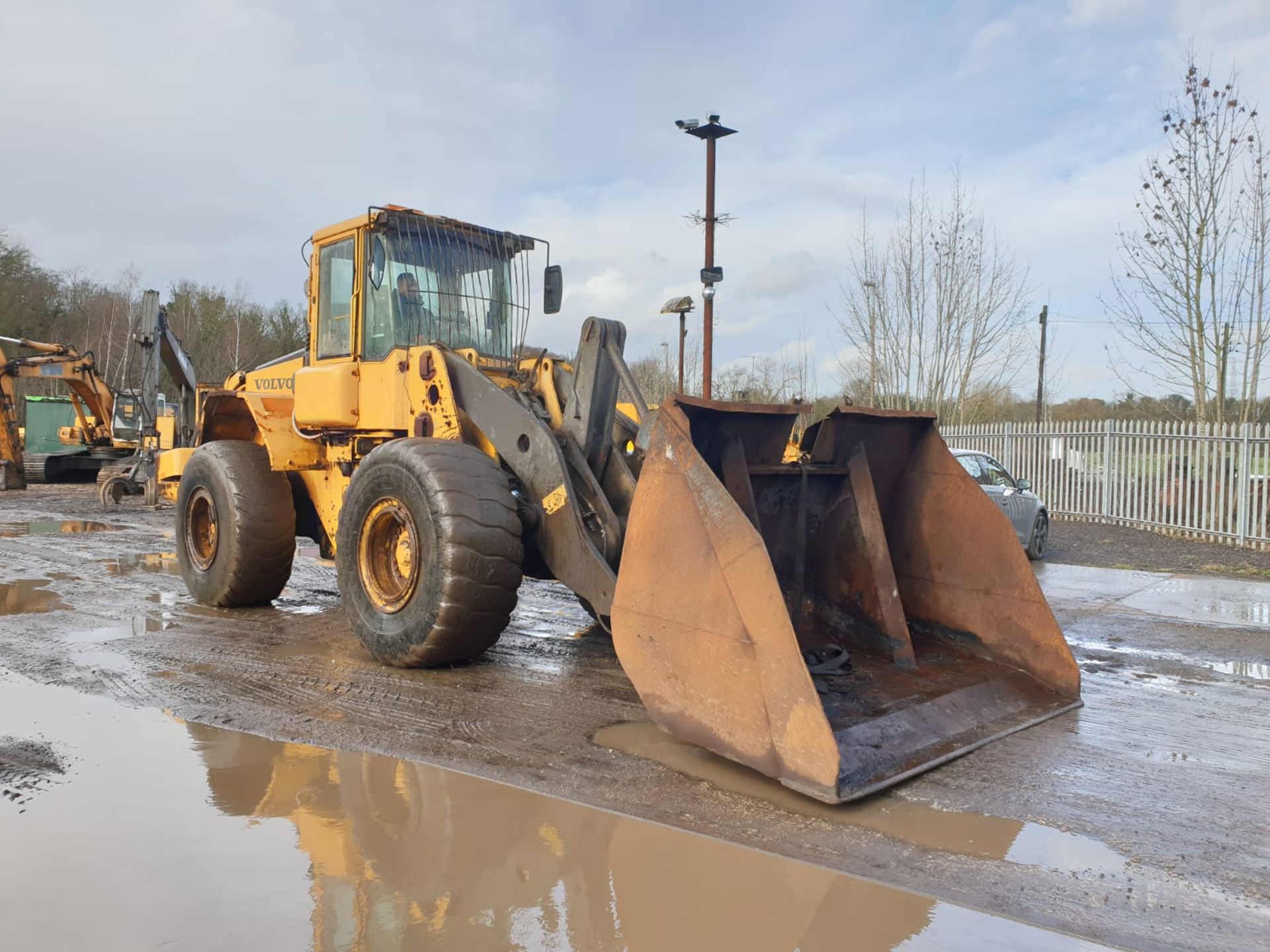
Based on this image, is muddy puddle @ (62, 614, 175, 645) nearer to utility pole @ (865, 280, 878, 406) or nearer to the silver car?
the silver car

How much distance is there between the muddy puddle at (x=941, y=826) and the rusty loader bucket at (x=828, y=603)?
0.28 ft

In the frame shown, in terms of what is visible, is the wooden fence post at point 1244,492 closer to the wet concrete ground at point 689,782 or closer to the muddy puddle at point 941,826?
the wet concrete ground at point 689,782

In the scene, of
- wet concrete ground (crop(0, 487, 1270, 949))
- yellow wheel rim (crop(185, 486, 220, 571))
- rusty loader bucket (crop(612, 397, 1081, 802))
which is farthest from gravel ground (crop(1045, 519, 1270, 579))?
yellow wheel rim (crop(185, 486, 220, 571))

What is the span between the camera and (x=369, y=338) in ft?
23.5

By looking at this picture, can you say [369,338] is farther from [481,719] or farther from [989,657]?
[989,657]

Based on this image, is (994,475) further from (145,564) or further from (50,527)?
(50,527)

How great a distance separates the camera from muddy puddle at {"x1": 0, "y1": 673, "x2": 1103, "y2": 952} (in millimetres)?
2936

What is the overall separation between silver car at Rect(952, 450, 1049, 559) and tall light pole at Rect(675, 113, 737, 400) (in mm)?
4082

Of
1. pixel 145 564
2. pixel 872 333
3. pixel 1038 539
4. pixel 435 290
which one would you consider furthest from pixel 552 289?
pixel 872 333

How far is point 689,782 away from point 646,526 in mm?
1116

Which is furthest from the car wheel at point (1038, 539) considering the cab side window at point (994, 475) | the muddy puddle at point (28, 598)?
the muddy puddle at point (28, 598)

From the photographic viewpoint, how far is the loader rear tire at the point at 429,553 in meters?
5.57

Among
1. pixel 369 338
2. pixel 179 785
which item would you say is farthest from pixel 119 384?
pixel 179 785

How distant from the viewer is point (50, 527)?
1570cm
